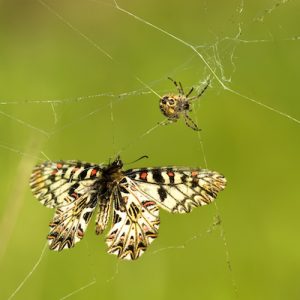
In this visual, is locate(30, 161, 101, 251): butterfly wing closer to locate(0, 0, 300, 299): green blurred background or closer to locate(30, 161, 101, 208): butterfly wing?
locate(30, 161, 101, 208): butterfly wing

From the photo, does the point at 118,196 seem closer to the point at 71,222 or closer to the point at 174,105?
the point at 71,222

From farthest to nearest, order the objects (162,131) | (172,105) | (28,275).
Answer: (162,131) → (28,275) → (172,105)

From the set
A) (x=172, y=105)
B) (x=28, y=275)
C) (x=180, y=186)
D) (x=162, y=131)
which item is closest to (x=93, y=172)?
(x=180, y=186)

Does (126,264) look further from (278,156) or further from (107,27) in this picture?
(107,27)

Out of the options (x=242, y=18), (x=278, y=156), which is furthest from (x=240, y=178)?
(x=242, y=18)

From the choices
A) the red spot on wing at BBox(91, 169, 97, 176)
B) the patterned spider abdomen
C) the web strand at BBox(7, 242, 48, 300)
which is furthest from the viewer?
the web strand at BBox(7, 242, 48, 300)

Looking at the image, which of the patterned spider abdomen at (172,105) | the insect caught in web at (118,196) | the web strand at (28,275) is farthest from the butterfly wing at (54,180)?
the web strand at (28,275)

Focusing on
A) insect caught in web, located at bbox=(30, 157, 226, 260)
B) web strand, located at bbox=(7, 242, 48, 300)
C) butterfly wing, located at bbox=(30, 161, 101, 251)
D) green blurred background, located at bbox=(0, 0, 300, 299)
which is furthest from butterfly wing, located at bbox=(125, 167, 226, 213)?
web strand, located at bbox=(7, 242, 48, 300)
